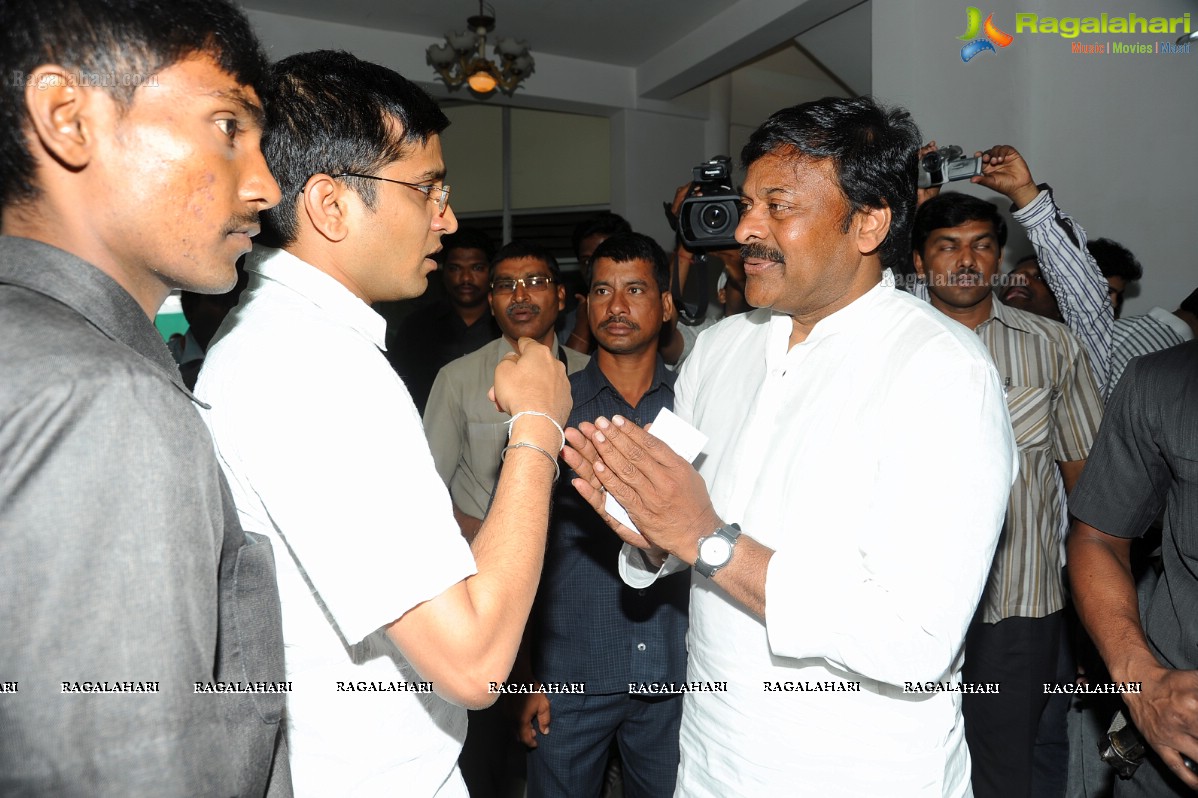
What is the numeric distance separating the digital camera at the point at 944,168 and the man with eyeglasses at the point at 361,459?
1.77 meters

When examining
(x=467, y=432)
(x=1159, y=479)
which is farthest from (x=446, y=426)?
(x=1159, y=479)

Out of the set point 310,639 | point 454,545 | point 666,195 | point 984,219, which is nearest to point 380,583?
point 454,545

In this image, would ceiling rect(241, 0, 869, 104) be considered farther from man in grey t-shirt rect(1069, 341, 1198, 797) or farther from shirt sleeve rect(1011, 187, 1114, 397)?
man in grey t-shirt rect(1069, 341, 1198, 797)

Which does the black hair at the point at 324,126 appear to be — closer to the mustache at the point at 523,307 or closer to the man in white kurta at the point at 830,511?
the man in white kurta at the point at 830,511

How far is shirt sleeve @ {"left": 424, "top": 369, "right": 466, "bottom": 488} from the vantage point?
266cm

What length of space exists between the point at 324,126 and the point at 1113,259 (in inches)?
141

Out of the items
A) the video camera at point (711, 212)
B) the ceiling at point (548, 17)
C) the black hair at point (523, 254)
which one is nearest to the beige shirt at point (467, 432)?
the black hair at point (523, 254)

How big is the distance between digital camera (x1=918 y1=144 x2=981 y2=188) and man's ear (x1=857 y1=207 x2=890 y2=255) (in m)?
1.07

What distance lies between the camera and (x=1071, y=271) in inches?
107

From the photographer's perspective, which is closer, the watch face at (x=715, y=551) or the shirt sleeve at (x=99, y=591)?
the shirt sleeve at (x=99, y=591)

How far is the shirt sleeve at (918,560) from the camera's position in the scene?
1.14m

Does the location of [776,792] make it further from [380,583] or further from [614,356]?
[614,356]

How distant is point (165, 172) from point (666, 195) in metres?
7.13

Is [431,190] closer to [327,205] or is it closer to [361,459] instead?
[327,205]
